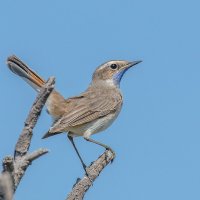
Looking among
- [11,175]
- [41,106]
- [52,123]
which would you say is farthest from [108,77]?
[11,175]

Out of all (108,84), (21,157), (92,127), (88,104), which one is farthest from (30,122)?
(108,84)

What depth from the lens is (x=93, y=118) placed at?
30.1 feet

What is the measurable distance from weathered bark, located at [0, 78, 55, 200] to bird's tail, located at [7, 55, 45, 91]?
3.08 meters

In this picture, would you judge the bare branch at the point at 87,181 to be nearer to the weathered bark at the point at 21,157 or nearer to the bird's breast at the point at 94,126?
the weathered bark at the point at 21,157

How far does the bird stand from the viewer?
A: 8031 mm

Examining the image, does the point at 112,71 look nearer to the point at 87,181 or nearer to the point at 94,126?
the point at 94,126

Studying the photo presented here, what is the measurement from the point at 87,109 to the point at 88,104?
0.25m

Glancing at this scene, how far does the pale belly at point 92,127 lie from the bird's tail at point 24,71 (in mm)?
1288

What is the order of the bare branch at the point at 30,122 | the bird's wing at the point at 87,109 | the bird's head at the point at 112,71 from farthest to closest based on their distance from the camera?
the bird's head at the point at 112,71
the bird's wing at the point at 87,109
the bare branch at the point at 30,122

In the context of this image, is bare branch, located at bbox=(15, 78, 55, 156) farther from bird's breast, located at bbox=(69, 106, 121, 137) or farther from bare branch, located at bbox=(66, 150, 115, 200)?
bird's breast, located at bbox=(69, 106, 121, 137)

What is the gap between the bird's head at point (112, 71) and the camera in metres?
10.9

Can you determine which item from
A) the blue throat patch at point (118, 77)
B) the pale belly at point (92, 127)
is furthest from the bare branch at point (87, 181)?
the blue throat patch at point (118, 77)

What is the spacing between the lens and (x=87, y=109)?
9.36 metres

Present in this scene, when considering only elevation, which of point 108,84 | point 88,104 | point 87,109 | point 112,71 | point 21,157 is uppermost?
point 112,71
